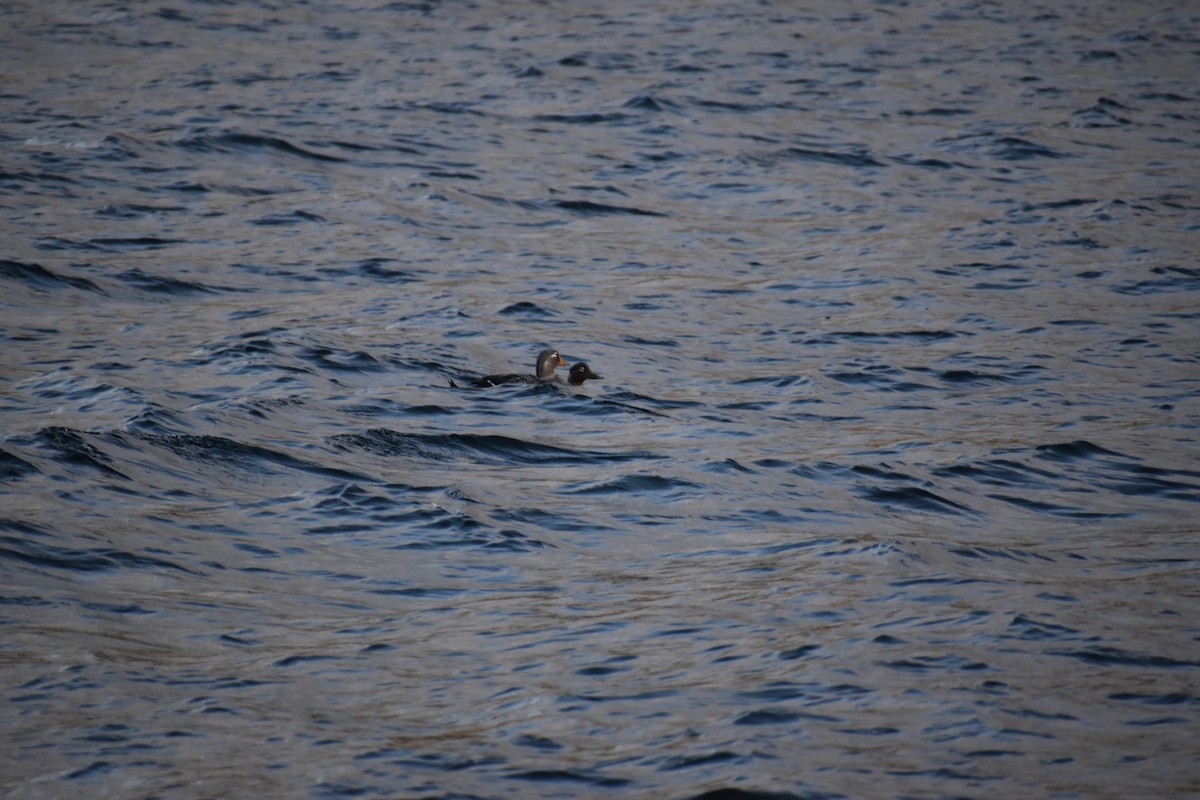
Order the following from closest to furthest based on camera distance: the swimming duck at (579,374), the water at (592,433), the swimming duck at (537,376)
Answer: the water at (592,433) → the swimming duck at (537,376) → the swimming duck at (579,374)

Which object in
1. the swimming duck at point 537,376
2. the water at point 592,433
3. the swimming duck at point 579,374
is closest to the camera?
the water at point 592,433

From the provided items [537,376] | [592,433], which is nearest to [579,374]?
[537,376]

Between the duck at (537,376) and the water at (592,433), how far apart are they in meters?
0.12

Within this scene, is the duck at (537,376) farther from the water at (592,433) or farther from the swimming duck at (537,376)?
the water at (592,433)

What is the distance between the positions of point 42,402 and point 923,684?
7230 millimetres

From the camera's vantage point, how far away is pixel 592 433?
11.8 metres

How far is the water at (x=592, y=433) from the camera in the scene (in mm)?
6738

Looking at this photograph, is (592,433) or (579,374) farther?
(579,374)

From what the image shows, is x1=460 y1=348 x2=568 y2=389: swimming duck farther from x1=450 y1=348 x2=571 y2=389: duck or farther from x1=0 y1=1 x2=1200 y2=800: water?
x1=0 y1=1 x2=1200 y2=800: water

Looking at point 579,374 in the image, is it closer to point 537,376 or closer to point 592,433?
point 537,376

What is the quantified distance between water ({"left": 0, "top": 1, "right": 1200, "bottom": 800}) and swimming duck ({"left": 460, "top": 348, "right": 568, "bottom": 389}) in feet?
0.41

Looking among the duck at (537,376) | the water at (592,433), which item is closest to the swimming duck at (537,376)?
the duck at (537,376)

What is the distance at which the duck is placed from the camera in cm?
1270

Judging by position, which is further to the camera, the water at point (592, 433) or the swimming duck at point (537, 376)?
the swimming duck at point (537, 376)
